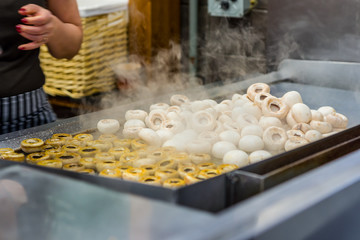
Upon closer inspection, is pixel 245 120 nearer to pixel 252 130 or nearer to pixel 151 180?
pixel 252 130

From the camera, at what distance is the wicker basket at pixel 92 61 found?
3.29 meters

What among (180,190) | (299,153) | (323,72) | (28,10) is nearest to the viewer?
(180,190)

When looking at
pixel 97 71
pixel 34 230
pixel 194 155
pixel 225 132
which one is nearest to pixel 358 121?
pixel 225 132

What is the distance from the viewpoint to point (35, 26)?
5.44ft

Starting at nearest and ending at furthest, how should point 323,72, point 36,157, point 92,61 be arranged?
point 36,157 → point 323,72 → point 92,61

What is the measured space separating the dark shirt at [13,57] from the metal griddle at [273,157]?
0.22m

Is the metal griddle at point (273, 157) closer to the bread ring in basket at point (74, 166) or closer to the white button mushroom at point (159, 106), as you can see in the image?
the white button mushroom at point (159, 106)

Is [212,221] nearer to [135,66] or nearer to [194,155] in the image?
[194,155]

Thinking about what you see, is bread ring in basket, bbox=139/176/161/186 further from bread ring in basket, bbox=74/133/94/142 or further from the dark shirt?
the dark shirt

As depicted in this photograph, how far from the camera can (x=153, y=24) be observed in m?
3.72

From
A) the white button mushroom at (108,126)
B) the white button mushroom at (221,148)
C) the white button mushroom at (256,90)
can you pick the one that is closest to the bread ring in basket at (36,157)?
the white button mushroom at (108,126)

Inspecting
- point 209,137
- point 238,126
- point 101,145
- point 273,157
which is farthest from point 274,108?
point 101,145

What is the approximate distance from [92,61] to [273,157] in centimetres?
230

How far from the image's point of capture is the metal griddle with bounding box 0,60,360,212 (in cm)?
106
